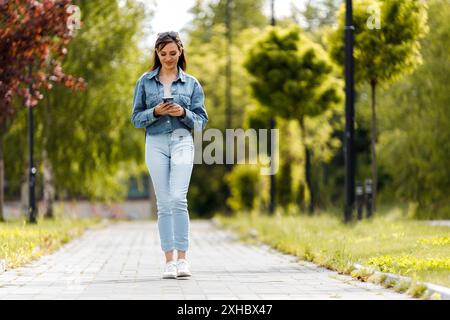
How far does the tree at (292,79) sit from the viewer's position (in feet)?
93.9

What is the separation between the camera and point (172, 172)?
1105 centimetres

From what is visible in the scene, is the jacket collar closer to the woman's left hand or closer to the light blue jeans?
the woman's left hand

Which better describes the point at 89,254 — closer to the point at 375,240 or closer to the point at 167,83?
the point at 375,240

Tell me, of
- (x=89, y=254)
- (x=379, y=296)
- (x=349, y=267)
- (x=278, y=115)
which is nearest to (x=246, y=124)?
(x=278, y=115)

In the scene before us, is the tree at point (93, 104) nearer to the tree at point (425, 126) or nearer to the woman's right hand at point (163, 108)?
the tree at point (425, 126)

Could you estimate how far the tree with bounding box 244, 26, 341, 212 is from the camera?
28.6 m

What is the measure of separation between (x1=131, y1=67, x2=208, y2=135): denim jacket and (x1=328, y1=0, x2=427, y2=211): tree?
12.4 m

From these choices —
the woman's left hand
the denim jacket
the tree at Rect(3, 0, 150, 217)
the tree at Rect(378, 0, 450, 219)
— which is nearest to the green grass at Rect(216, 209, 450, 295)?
the denim jacket

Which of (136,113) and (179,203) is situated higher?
(136,113)

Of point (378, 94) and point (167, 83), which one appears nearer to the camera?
point (167, 83)

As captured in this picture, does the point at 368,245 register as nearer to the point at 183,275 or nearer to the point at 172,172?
the point at 183,275

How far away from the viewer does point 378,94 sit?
36219 millimetres

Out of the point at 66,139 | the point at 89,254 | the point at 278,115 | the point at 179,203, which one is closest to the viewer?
the point at 179,203

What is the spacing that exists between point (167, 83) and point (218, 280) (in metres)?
2.02
